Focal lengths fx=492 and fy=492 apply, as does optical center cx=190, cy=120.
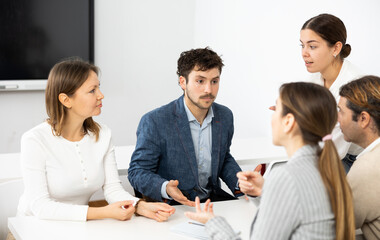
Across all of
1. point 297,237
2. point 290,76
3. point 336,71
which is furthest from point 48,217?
point 290,76

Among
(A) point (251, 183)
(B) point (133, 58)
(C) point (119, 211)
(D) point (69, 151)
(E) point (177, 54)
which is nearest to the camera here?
(C) point (119, 211)

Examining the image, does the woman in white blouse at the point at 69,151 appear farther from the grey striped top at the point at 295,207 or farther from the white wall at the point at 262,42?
the white wall at the point at 262,42

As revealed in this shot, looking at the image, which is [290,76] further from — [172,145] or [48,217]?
[48,217]

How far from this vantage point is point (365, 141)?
1.87m

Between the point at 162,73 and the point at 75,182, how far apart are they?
9.57ft

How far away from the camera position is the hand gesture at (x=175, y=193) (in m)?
2.03

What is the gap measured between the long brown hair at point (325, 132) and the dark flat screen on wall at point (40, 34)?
3.31m

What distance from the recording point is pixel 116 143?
480cm

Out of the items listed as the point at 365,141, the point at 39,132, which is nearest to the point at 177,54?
the point at 39,132

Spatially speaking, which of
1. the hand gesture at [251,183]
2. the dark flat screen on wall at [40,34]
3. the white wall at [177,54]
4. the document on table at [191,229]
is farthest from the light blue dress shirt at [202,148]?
the dark flat screen on wall at [40,34]

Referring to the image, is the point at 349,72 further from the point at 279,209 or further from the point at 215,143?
the point at 279,209

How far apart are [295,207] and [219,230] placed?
0.26m

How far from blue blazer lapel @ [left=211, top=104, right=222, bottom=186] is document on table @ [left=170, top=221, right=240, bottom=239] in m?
0.65

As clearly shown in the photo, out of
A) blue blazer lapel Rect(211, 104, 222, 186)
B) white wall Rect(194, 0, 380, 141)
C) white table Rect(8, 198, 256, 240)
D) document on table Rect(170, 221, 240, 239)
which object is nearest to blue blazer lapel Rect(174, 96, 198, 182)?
blue blazer lapel Rect(211, 104, 222, 186)
